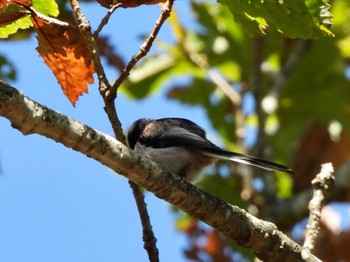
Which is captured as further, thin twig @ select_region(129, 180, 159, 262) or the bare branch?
the bare branch

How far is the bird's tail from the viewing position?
11.4 feet

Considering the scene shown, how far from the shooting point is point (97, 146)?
90.7 inches

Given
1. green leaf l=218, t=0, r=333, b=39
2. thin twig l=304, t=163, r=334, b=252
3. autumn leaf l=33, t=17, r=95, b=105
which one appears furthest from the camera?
thin twig l=304, t=163, r=334, b=252

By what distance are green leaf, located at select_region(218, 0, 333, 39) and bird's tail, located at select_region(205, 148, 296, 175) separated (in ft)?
3.44

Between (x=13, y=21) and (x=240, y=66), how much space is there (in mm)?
4287

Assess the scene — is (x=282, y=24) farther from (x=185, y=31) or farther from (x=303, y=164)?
(x=185, y=31)

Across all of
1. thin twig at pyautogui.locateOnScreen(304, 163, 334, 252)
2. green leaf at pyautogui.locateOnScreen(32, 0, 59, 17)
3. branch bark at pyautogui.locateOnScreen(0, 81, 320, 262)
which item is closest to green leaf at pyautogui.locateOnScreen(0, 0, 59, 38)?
green leaf at pyautogui.locateOnScreen(32, 0, 59, 17)

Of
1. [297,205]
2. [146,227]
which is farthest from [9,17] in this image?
[297,205]

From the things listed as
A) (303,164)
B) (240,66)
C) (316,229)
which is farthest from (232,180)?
(316,229)

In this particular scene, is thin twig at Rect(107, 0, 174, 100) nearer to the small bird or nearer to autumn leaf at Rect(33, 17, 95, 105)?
autumn leaf at Rect(33, 17, 95, 105)

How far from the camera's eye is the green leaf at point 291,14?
2.34 meters

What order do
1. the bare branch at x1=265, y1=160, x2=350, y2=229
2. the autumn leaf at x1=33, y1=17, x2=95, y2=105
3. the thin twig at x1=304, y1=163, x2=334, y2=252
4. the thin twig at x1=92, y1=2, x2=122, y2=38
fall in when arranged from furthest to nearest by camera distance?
the bare branch at x1=265, y1=160, x2=350, y2=229 → the thin twig at x1=304, y1=163, x2=334, y2=252 → the autumn leaf at x1=33, y1=17, x2=95, y2=105 → the thin twig at x1=92, y1=2, x2=122, y2=38

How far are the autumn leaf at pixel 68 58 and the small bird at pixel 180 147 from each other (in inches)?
51.8

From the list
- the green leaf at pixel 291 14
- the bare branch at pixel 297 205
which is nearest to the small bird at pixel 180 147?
the bare branch at pixel 297 205
